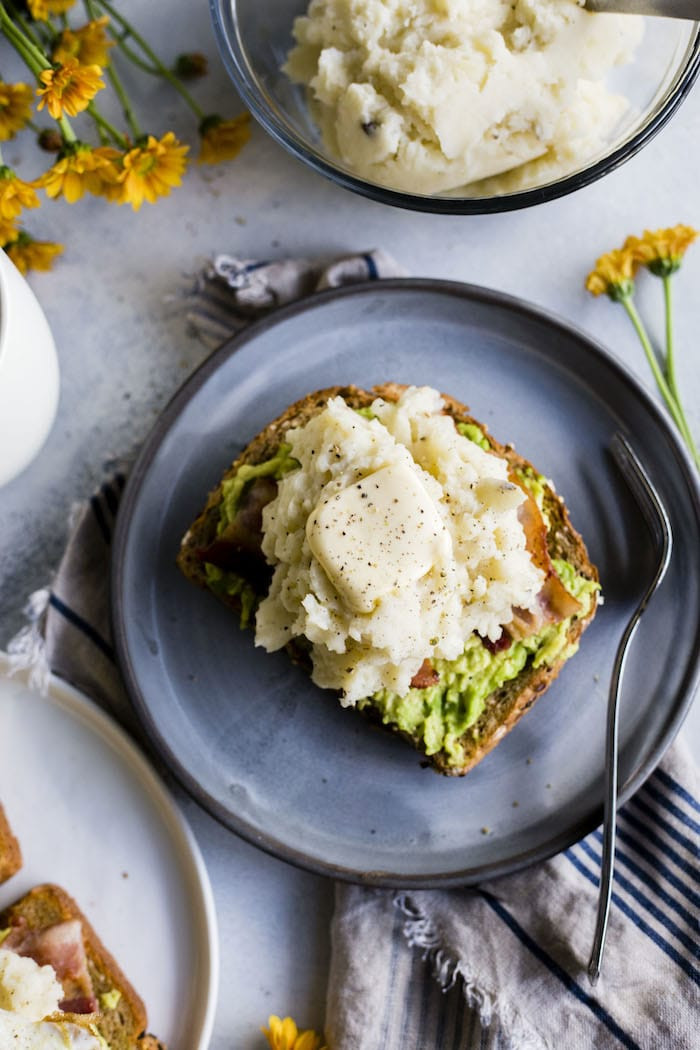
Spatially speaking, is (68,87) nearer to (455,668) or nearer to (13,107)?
(13,107)

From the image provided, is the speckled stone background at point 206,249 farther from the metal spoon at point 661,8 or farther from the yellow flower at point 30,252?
the metal spoon at point 661,8

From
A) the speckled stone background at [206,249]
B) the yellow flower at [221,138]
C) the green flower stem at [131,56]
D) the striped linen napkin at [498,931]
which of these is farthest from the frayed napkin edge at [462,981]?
the green flower stem at [131,56]

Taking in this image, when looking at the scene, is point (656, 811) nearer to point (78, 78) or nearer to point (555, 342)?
point (555, 342)

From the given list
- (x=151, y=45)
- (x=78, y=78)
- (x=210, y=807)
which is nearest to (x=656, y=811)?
(x=210, y=807)

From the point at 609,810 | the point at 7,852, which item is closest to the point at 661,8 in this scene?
the point at 609,810

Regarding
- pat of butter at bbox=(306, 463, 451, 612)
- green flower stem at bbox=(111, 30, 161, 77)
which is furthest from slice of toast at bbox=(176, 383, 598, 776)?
green flower stem at bbox=(111, 30, 161, 77)
